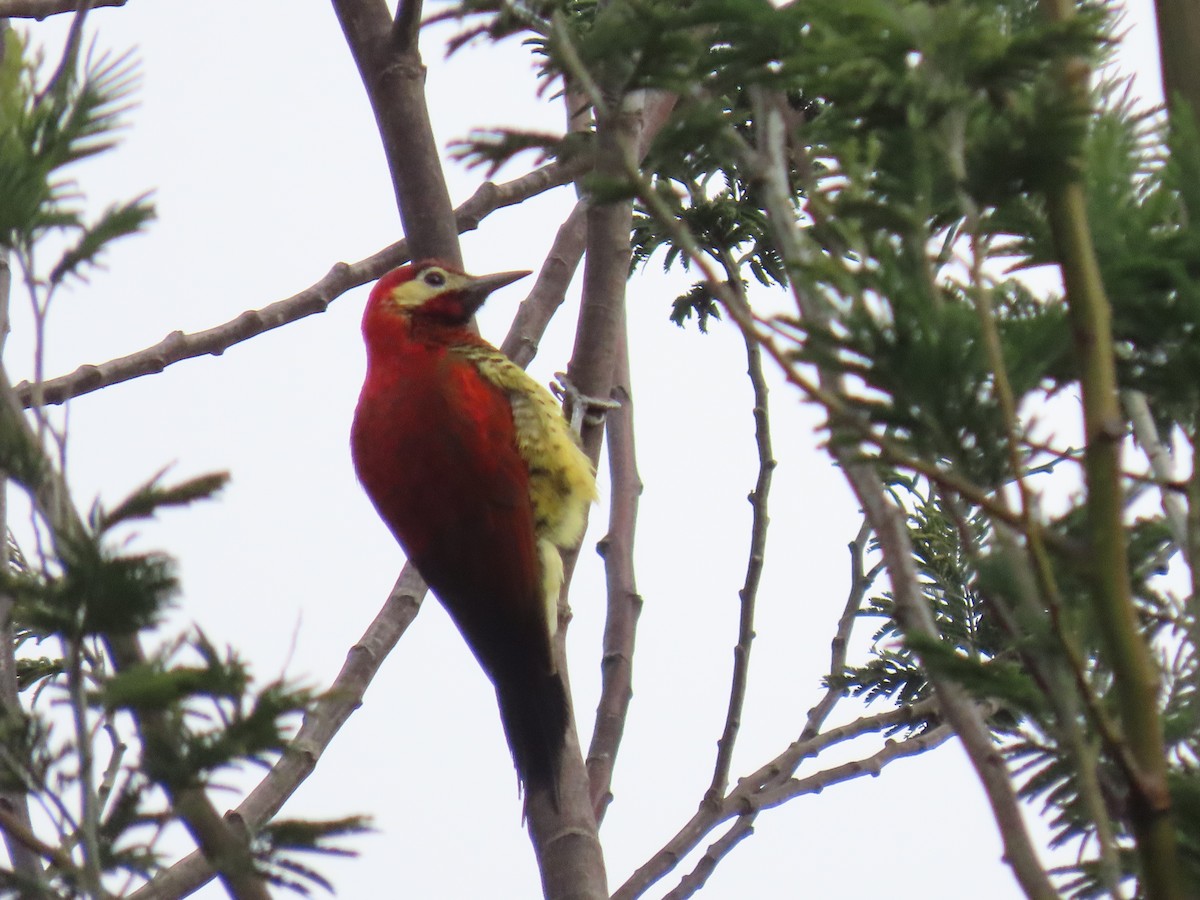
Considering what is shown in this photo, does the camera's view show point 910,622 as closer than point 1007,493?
No

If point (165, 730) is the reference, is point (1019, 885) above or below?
below

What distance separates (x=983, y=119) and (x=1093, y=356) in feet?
0.80

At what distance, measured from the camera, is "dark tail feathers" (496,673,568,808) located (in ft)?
10.9

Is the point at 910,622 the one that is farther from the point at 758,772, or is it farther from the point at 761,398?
the point at 758,772

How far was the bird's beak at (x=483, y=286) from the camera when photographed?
4395 millimetres

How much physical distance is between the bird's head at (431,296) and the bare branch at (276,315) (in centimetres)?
21

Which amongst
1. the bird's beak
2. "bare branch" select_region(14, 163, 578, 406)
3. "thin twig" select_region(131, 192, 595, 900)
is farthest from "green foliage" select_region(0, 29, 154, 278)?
the bird's beak

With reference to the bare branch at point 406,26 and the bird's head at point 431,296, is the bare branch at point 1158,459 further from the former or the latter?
the bird's head at point 431,296

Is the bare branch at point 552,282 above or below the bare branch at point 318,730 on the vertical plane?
above

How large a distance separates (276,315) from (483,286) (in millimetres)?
1122

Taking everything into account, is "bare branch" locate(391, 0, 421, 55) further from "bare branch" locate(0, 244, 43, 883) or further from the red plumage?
"bare branch" locate(0, 244, 43, 883)

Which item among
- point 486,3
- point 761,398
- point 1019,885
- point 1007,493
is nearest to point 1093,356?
point 1007,493

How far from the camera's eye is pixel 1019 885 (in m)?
1.13

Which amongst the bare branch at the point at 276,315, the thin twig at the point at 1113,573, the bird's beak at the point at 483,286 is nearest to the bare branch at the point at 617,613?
the bare branch at the point at 276,315
